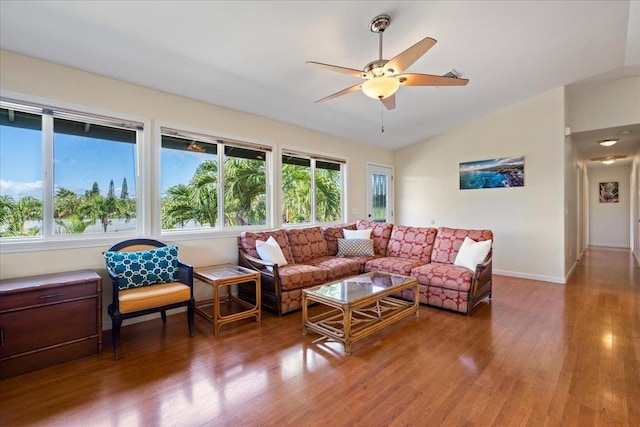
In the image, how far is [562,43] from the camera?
135 inches

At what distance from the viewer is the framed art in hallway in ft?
28.5

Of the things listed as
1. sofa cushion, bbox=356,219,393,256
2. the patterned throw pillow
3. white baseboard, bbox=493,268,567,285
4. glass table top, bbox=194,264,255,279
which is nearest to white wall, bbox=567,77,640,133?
white baseboard, bbox=493,268,567,285

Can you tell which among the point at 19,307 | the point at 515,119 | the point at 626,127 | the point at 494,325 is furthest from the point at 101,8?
the point at 626,127

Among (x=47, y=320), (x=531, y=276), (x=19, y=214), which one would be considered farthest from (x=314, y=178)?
(x=531, y=276)

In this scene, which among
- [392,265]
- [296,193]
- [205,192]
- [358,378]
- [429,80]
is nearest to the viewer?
[358,378]

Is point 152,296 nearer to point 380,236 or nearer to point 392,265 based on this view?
point 392,265

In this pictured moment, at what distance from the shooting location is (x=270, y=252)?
3709 mm

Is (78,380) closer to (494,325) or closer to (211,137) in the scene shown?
(211,137)

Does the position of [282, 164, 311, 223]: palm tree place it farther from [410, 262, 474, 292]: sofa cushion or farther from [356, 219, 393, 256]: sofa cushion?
[410, 262, 474, 292]: sofa cushion

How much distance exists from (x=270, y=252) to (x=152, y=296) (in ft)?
4.56

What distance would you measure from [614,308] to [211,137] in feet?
17.9

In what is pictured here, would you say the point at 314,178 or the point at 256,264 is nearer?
the point at 256,264

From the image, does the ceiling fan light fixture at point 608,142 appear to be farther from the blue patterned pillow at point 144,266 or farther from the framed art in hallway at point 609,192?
the blue patterned pillow at point 144,266

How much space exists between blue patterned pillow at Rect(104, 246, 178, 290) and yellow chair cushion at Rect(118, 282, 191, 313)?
0.32ft
